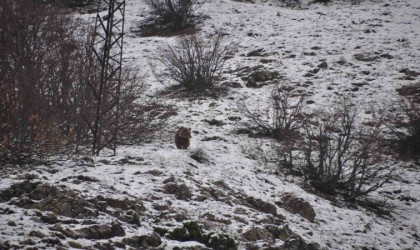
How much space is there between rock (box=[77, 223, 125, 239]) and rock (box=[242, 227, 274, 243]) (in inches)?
69.8

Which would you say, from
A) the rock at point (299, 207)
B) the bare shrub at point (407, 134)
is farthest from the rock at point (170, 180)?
the bare shrub at point (407, 134)

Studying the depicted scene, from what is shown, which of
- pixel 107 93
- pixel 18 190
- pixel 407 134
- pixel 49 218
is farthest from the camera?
pixel 407 134

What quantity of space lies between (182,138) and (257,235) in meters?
3.40

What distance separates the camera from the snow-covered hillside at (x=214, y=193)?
3867 mm

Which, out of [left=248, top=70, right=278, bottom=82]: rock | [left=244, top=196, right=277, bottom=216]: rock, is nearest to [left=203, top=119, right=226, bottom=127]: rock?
[left=248, top=70, right=278, bottom=82]: rock

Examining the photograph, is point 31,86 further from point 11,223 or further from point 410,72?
point 410,72

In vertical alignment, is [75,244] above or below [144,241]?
above

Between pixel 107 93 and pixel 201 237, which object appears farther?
pixel 107 93

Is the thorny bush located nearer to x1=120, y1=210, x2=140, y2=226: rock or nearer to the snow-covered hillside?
the snow-covered hillside

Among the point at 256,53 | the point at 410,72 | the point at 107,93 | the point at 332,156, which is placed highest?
the point at 256,53

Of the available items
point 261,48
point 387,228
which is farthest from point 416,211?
point 261,48

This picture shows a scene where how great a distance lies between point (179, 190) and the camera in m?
5.26

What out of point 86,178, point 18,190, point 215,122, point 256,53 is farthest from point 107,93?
point 256,53

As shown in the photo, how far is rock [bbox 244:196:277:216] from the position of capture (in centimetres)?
564
